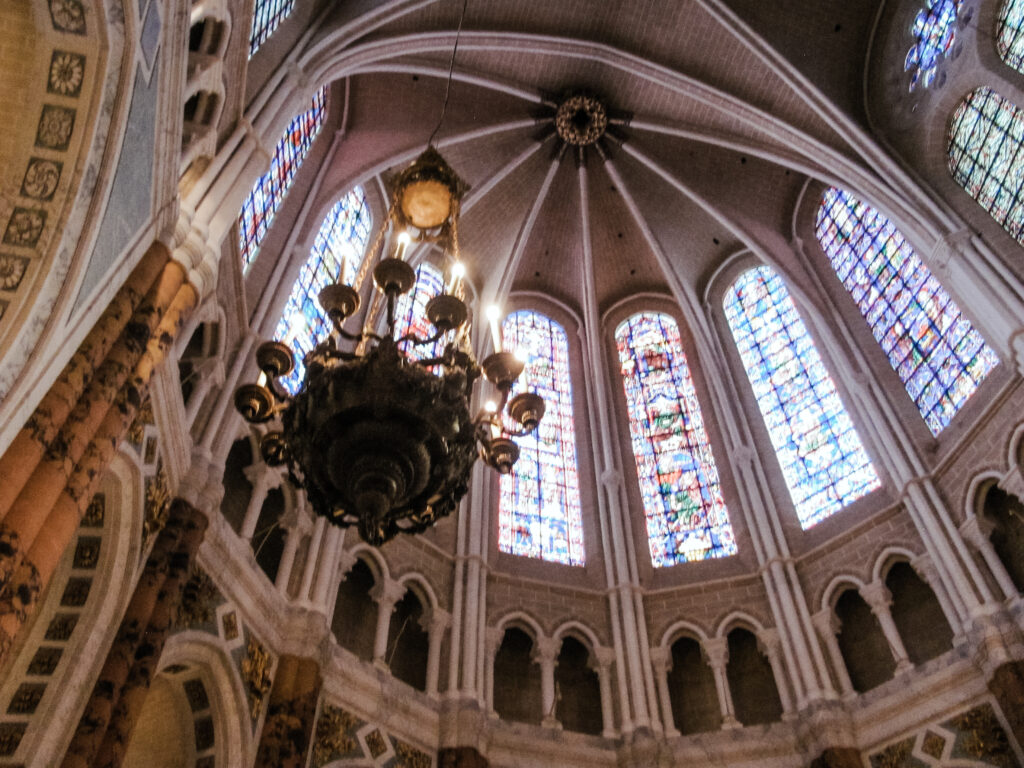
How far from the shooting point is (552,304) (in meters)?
20.3

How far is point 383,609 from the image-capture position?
41.6 feet

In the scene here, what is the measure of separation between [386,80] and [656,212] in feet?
20.4

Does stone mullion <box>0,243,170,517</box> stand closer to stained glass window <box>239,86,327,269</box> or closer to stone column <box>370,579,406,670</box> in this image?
stained glass window <box>239,86,327,269</box>

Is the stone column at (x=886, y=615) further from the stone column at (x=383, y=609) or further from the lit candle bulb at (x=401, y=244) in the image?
the lit candle bulb at (x=401, y=244)

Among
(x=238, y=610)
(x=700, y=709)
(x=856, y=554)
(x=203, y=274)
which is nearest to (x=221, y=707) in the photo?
(x=238, y=610)

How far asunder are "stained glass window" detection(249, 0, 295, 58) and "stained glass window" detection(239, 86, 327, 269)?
134 centimetres

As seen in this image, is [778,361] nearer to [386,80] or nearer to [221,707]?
[386,80]

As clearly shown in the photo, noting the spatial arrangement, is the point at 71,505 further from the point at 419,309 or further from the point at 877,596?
the point at 419,309

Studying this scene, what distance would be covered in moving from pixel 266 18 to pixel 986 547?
11456mm

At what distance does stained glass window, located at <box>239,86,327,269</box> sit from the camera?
40.7 ft

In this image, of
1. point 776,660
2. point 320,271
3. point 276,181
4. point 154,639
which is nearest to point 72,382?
point 154,639

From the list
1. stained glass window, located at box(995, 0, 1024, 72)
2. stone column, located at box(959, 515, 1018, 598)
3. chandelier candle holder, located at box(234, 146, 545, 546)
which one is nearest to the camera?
chandelier candle holder, located at box(234, 146, 545, 546)

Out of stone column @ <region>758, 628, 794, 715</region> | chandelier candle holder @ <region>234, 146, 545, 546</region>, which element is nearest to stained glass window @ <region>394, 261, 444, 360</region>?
stone column @ <region>758, 628, 794, 715</region>

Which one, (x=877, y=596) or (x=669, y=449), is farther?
(x=669, y=449)
